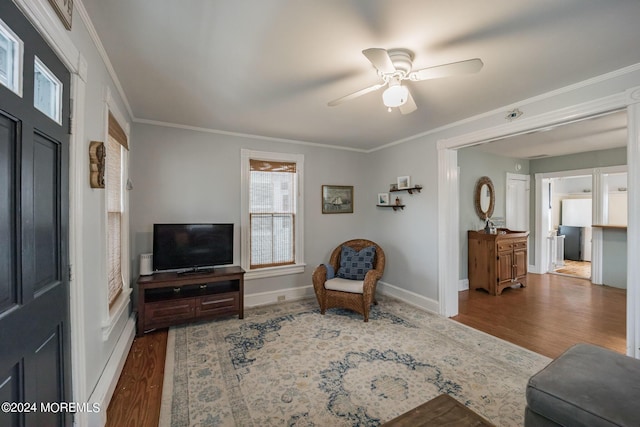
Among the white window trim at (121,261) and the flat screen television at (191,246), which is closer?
the white window trim at (121,261)

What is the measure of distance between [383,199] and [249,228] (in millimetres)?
2199

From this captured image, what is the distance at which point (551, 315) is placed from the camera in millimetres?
3594

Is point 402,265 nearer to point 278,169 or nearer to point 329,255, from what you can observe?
point 329,255

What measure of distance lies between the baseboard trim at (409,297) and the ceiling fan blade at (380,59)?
306 centimetres

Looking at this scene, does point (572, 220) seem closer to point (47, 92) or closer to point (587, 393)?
point (587, 393)

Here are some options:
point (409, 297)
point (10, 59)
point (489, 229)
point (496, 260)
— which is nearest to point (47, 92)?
point (10, 59)

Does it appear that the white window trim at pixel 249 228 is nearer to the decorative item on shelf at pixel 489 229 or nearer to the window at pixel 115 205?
the window at pixel 115 205

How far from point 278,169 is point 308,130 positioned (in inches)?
30.9

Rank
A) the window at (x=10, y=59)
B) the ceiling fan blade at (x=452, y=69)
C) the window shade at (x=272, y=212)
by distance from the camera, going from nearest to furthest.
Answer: the window at (x=10, y=59) → the ceiling fan blade at (x=452, y=69) → the window shade at (x=272, y=212)

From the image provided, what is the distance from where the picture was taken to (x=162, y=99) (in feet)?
8.79

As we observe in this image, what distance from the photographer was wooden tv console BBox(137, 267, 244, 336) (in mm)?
2969

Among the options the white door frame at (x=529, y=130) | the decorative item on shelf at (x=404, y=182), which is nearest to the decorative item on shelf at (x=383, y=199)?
the decorative item on shelf at (x=404, y=182)

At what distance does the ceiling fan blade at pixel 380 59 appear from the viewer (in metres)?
1.53

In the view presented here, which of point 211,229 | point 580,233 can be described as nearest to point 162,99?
point 211,229
